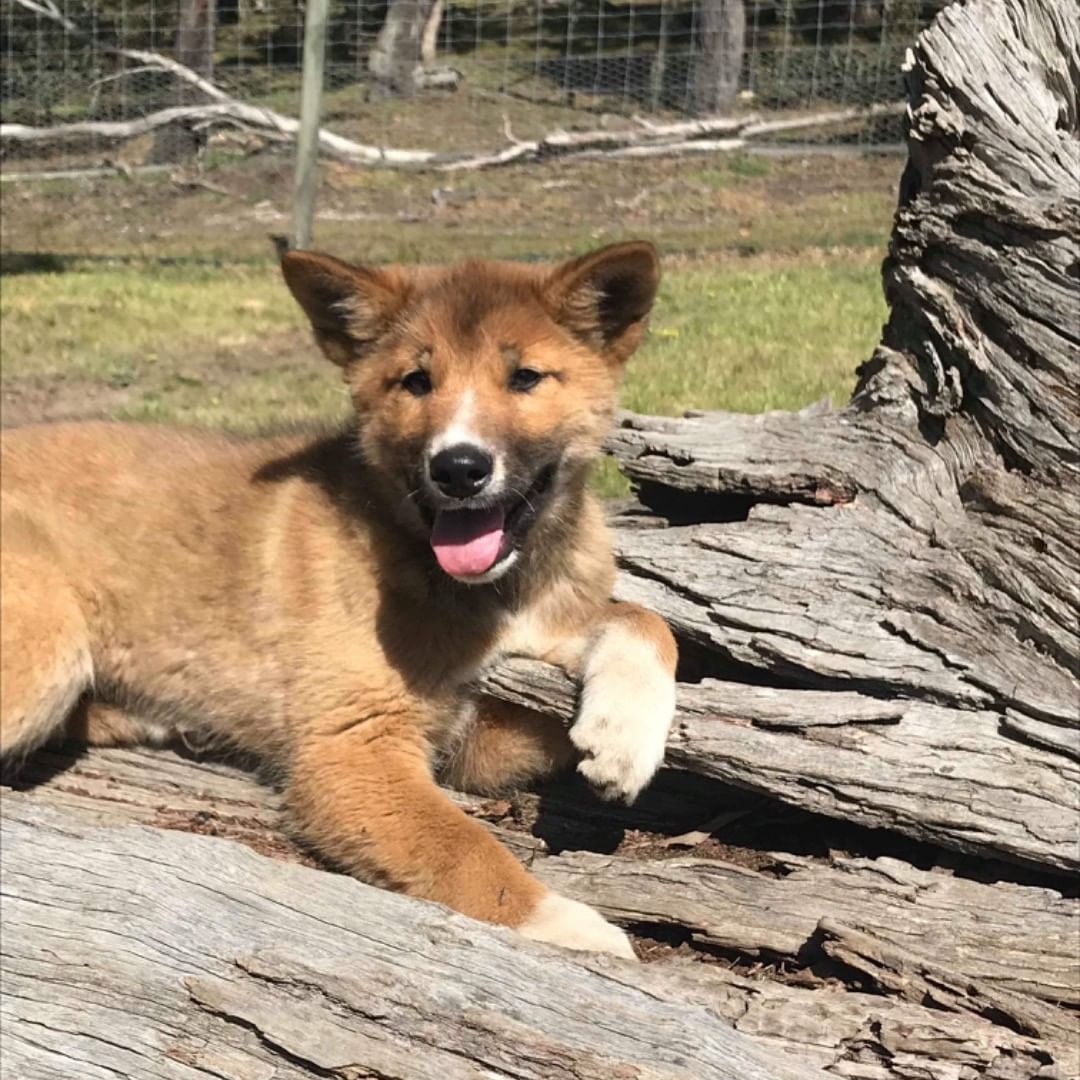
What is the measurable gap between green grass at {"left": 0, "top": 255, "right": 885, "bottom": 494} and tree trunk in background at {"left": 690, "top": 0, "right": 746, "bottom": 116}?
14.4 ft

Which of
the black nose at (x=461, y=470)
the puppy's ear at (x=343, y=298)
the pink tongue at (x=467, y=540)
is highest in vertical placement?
the puppy's ear at (x=343, y=298)

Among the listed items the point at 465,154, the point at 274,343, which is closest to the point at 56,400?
the point at 274,343

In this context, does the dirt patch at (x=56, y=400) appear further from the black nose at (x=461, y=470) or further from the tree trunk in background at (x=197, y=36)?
the tree trunk in background at (x=197, y=36)

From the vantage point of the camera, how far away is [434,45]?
19.0 m

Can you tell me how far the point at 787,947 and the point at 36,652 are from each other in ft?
7.08

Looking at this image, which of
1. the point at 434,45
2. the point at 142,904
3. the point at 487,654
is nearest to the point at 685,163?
the point at 434,45

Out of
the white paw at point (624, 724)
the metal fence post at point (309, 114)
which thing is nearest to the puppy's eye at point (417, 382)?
the white paw at point (624, 724)

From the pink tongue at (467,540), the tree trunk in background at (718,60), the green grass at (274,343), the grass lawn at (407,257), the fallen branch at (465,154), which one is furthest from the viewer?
the tree trunk in background at (718,60)

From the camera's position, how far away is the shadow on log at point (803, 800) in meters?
2.63

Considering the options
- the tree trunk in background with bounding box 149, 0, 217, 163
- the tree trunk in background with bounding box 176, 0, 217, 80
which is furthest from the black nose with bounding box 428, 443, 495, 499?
the tree trunk in background with bounding box 176, 0, 217, 80

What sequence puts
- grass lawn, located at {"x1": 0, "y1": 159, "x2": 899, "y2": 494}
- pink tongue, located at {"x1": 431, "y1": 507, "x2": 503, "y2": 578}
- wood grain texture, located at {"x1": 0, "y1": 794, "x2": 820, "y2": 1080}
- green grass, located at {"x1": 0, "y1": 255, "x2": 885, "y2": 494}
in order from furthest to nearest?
grass lawn, located at {"x1": 0, "y1": 159, "x2": 899, "y2": 494}, green grass, located at {"x1": 0, "y1": 255, "x2": 885, "y2": 494}, pink tongue, located at {"x1": 431, "y1": 507, "x2": 503, "y2": 578}, wood grain texture, located at {"x1": 0, "y1": 794, "x2": 820, "y2": 1080}

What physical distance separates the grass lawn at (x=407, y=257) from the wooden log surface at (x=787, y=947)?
255 centimetres

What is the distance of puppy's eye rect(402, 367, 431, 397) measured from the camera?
11.9 ft

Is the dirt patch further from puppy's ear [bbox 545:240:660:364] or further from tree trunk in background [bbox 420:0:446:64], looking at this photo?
tree trunk in background [bbox 420:0:446:64]
